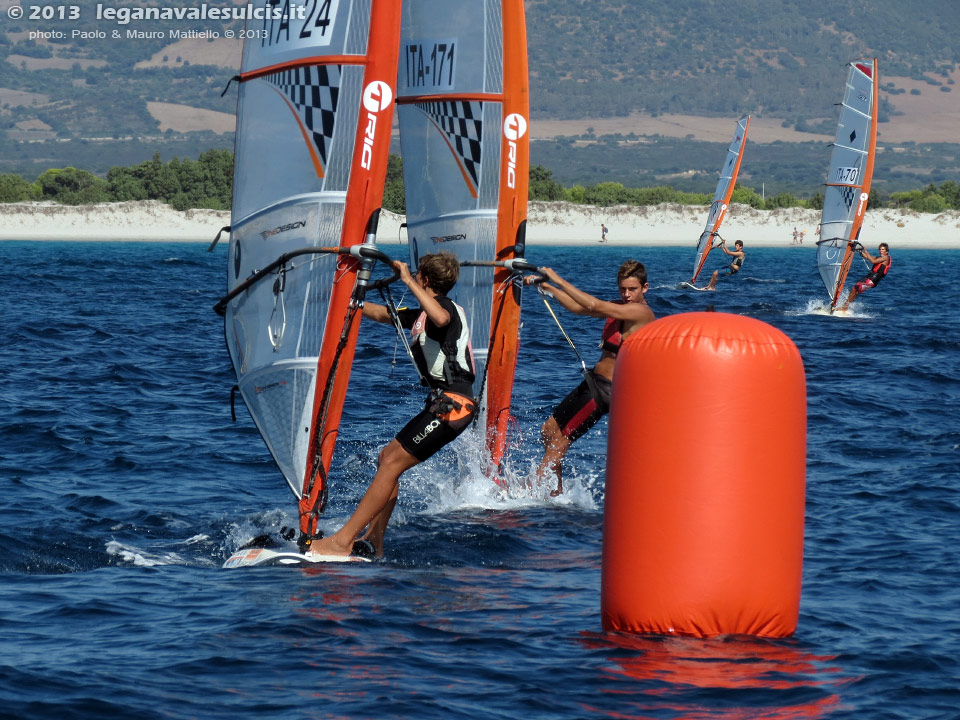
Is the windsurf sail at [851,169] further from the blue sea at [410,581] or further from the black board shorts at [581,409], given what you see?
the black board shorts at [581,409]

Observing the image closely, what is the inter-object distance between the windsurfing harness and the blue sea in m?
1.24

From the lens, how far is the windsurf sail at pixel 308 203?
858cm

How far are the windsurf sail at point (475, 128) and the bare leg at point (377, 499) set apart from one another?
3.04 metres

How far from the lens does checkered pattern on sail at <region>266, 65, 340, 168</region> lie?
8562 millimetres

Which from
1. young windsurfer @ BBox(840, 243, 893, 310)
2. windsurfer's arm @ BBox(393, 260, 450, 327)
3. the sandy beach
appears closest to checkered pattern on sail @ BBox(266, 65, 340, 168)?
windsurfer's arm @ BBox(393, 260, 450, 327)

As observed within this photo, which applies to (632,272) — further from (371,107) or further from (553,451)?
(371,107)

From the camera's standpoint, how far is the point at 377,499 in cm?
840

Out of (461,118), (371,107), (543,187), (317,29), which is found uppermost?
(543,187)

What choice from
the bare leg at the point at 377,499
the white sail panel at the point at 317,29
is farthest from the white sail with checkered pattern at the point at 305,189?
the bare leg at the point at 377,499

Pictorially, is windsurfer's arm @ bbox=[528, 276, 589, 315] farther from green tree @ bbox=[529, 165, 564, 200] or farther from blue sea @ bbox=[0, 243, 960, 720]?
green tree @ bbox=[529, 165, 564, 200]

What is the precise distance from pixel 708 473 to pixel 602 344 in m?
3.95

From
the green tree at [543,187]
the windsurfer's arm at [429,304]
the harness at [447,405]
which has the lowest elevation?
the harness at [447,405]

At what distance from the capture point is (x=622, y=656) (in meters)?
6.65

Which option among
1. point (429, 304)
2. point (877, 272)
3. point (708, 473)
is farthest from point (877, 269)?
point (708, 473)
